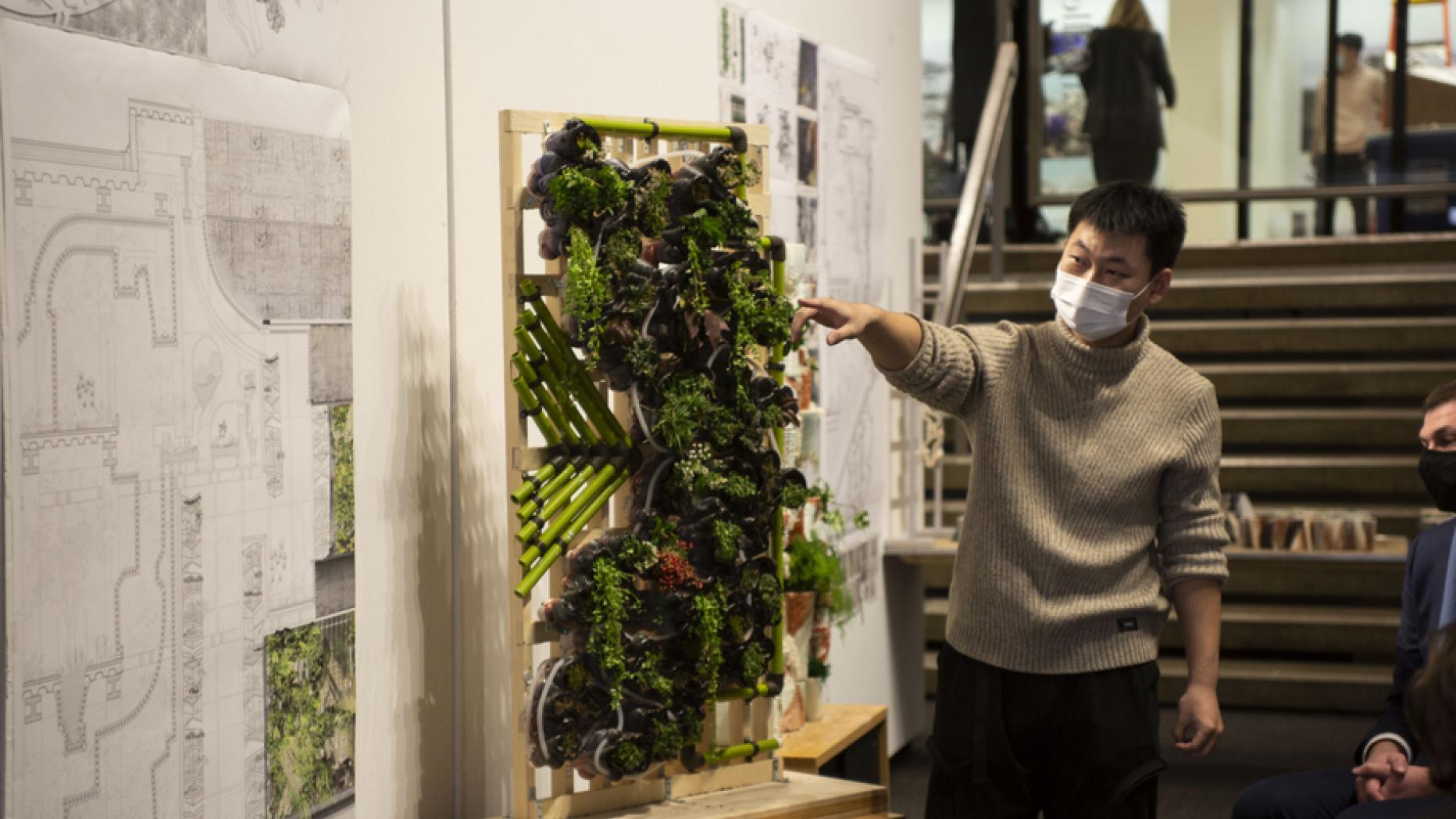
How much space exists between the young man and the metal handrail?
103 inches

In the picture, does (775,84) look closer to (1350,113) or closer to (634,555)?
(634,555)

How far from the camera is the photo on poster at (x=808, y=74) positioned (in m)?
4.35

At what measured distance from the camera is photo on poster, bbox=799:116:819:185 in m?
4.32

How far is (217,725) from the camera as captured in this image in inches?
88.0

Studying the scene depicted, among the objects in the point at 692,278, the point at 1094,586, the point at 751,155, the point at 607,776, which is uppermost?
the point at 751,155

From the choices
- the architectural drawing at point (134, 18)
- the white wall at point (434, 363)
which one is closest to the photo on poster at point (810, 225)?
the white wall at point (434, 363)

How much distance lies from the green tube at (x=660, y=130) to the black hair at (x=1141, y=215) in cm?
76

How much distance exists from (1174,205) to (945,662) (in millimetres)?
797

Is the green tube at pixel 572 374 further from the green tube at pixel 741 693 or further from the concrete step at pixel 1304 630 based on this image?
the concrete step at pixel 1304 630

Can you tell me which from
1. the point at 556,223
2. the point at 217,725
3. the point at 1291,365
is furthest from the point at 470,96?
the point at 1291,365

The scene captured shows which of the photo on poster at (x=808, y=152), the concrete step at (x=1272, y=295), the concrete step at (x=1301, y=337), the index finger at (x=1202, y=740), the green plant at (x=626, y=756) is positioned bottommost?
the green plant at (x=626, y=756)

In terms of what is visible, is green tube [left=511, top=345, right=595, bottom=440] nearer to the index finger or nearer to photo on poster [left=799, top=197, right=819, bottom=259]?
the index finger

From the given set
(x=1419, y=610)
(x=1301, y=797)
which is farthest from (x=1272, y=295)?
(x=1301, y=797)

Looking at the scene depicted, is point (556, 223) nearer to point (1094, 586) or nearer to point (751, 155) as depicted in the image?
point (751, 155)
